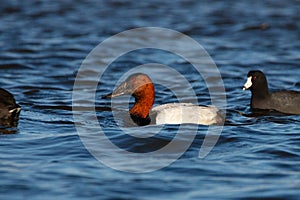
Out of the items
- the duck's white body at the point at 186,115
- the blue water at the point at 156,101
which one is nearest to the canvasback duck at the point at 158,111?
the duck's white body at the point at 186,115

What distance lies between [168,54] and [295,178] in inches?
307

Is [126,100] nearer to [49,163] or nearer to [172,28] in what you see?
[49,163]

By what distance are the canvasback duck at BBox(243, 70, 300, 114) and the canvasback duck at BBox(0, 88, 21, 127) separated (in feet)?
11.4

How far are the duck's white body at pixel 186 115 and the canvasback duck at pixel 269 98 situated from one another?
128 centimetres

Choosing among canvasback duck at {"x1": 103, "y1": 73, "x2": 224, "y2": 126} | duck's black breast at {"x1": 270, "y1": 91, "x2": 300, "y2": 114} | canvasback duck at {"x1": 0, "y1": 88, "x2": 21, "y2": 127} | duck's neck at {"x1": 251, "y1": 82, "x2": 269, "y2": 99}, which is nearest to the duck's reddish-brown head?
canvasback duck at {"x1": 103, "y1": 73, "x2": 224, "y2": 126}

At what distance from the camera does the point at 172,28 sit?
16.9 metres

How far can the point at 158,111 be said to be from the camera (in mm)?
9727

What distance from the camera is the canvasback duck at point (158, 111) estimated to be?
954 cm

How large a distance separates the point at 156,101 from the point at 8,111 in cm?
276

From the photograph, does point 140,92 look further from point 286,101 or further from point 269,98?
point 286,101

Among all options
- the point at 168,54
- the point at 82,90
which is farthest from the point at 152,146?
the point at 168,54

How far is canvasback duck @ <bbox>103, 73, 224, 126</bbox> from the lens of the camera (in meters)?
9.54

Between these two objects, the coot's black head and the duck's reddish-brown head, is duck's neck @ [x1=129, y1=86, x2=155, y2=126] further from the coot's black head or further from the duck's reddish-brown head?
the coot's black head

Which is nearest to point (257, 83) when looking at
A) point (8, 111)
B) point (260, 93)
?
point (260, 93)
